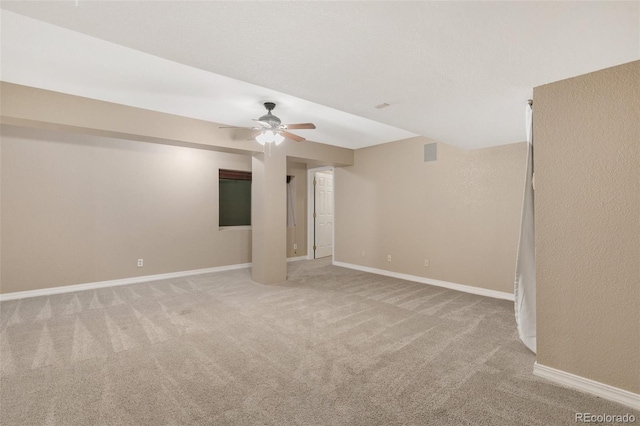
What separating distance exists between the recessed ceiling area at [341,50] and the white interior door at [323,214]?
436 cm

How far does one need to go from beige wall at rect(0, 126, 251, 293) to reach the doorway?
7.19 ft

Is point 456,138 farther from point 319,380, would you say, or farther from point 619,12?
point 319,380

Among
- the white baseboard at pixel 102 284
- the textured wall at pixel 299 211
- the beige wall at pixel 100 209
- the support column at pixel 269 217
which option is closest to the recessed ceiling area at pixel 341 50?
the beige wall at pixel 100 209

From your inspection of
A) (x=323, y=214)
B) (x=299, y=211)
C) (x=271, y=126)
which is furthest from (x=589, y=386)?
(x=323, y=214)

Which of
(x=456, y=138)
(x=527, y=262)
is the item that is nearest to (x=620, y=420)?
(x=527, y=262)

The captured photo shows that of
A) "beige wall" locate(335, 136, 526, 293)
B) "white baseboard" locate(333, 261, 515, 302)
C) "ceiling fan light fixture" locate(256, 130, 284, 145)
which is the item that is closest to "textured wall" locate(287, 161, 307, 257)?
"beige wall" locate(335, 136, 526, 293)

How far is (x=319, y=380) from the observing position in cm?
210

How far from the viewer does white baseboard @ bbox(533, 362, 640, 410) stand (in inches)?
71.6

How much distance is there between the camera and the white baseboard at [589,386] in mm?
1819

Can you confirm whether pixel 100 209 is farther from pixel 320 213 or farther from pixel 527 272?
pixel 527 272

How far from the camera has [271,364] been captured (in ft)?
7.61

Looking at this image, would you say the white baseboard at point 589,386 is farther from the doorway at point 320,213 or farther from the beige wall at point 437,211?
the doorway at point 320,213

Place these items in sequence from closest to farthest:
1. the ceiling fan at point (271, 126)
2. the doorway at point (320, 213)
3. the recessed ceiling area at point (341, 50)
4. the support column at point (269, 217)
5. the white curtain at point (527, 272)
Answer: the recessed ceiling area at point (341, 50) → the white curtain at point (527, 272) → the ceiling fan at point (271, 126) → the support column at point (269, 217) → the doorway at point (320, 213)

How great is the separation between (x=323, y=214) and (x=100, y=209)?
181 inches
